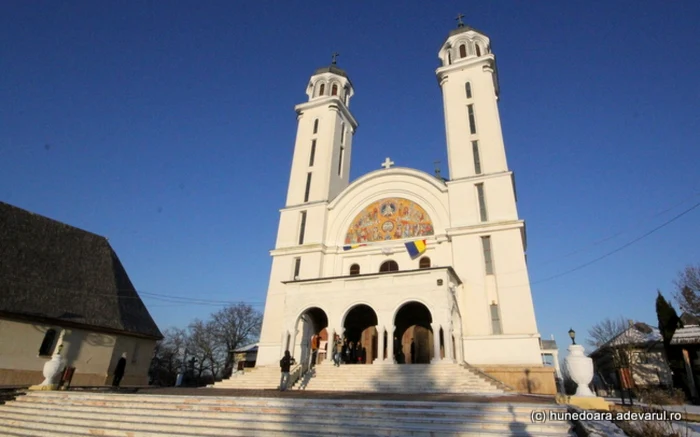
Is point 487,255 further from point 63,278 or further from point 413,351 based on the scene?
point 63,278

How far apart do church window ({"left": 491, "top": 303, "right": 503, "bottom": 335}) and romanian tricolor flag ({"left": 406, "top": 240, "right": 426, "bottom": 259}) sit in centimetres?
455

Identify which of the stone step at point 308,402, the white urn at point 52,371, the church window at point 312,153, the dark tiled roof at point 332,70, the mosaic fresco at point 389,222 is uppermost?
the dark tiled roof at point 332,70

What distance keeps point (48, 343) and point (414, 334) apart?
60.4 ft

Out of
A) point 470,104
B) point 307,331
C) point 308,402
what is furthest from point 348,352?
point 470,104

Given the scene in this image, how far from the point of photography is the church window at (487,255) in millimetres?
19109

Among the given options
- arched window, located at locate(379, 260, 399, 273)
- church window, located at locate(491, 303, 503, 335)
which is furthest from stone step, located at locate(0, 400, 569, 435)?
arched window, located at locate(379, 260, 399, 273)

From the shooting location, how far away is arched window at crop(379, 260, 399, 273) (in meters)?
21.7

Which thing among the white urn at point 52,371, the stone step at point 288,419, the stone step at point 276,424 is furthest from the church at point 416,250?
the white urn at point 52,371

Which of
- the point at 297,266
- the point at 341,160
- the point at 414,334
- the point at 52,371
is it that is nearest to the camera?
the point at 52,371

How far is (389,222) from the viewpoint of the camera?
23.1 m

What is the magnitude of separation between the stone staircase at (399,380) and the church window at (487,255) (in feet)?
19.3

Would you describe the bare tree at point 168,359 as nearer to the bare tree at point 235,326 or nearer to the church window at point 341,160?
the bare tree at point 235,326

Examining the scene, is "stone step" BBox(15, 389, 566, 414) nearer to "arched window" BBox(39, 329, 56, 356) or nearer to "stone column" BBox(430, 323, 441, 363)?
"stone column" BBox(430, 323, 441, 363)

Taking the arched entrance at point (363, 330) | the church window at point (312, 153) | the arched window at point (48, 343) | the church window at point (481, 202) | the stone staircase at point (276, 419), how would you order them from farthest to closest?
the church window at point (312, 153)
the church window at point (481, 202)
the arched entrance at point (363, 330)
the arched window at point (48, 343)
the stone staircase at point (276, 419)
